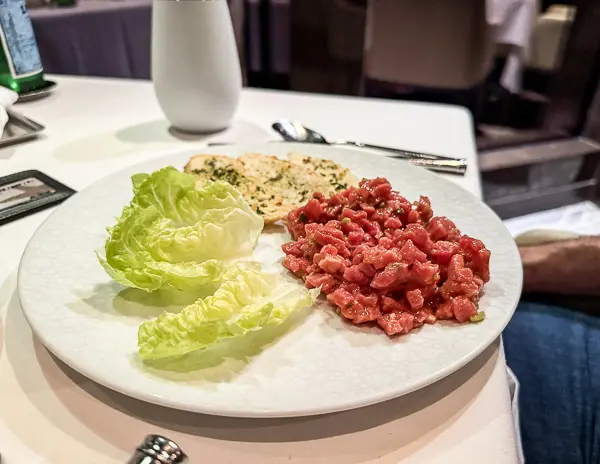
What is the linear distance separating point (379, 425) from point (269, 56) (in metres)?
3.55

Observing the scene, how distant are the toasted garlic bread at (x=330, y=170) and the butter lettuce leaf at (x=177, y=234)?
23cm

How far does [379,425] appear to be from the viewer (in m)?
0.60

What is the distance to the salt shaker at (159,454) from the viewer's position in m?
0.50

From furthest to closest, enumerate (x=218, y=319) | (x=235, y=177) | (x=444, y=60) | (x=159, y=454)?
(x=444, y=60), (x=235, y=177), (x=218, y=319), (x=159, y=454)

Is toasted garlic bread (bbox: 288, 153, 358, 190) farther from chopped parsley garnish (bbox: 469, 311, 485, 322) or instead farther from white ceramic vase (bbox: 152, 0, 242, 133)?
chopped parsley garnish (bbox: 469, 311, 485, 322)

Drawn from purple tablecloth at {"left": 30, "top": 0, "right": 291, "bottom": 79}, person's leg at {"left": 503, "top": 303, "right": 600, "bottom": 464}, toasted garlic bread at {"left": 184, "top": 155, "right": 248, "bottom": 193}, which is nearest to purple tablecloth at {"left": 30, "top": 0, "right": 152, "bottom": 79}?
purple tablecloth at {"left": 30, "top": 0, "right": 291, "bottom": 79}

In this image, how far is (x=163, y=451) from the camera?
0.51 metres

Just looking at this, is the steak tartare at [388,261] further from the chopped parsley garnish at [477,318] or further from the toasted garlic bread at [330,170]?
the toasted garlic bread at [330,170]

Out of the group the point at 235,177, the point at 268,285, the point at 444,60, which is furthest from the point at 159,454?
the point at 444,60

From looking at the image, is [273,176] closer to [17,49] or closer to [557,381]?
[557,381]

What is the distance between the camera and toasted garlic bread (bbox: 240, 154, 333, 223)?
3.14ft

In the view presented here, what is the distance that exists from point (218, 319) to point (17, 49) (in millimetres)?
1088

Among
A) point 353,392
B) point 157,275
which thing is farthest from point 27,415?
point 353,392

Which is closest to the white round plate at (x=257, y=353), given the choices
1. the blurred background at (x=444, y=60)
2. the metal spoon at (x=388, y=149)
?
the metal spoon at (x=388, y=149)
